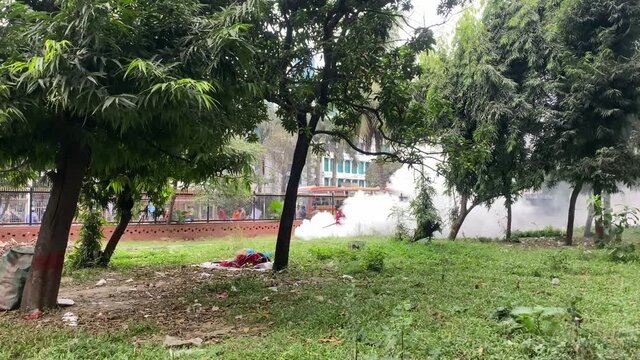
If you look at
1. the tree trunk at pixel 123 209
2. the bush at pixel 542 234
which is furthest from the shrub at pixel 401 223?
the tree trunk at pixel 123 209

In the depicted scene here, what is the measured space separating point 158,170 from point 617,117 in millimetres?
11896

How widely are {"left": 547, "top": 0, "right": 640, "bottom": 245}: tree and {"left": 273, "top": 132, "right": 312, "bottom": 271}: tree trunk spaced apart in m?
8.09

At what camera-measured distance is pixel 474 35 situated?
1496 centimetres

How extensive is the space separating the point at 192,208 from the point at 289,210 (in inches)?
540

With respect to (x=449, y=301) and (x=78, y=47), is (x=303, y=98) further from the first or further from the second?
(x=78, y=47)

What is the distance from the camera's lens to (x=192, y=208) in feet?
72.5

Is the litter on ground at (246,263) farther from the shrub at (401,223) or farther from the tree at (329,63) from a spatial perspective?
the shrub at (401,223)

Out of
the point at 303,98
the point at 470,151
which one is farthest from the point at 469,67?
the point at 303,98

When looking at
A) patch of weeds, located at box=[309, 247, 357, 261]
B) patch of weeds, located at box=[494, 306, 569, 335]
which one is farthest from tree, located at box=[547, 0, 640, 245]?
patch of weeds, located at box=[494, 306, 569, 335]

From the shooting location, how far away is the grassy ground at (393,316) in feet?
13.1

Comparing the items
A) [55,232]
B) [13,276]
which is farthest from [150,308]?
[13,276]

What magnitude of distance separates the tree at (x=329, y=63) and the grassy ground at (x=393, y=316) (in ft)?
8.24

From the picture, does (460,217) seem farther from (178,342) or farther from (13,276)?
(178,342)

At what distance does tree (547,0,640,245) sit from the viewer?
43.6 ft
